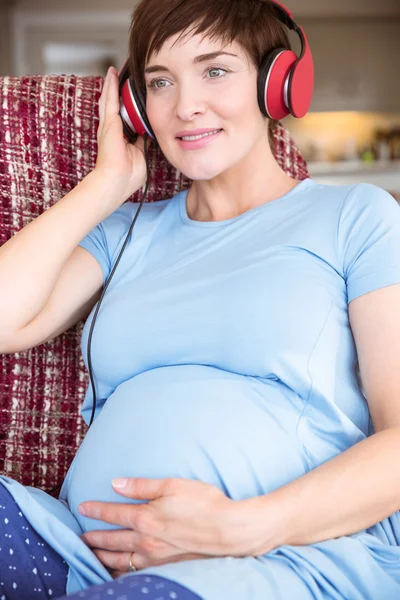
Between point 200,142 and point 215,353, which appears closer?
point 215,353

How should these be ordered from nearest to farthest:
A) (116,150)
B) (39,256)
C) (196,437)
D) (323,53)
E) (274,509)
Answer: (274,509) → (196,437) → (39,256) → (116,150) → (323,53)

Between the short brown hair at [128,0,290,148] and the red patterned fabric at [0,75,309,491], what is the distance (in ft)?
0.65

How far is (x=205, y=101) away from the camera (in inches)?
41.9

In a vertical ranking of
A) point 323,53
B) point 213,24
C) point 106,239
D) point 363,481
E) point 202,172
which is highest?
point 323,53

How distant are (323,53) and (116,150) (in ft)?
14.9

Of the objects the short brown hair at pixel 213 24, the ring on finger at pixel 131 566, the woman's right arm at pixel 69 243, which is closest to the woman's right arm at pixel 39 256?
the woman's right arm at pixel 69 243

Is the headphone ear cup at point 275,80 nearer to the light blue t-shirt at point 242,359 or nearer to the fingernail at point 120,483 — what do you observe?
the light blue t-shirt at point 242,359

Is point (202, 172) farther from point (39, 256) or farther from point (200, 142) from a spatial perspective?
point (39, 256)

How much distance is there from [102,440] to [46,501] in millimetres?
113

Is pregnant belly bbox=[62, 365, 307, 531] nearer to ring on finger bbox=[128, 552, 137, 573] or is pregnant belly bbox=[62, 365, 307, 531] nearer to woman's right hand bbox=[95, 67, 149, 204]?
ring on finger bbox=[128, 552, 137, 573]

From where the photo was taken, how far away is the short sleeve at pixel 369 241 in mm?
942

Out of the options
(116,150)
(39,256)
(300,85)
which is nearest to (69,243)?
(39,256)

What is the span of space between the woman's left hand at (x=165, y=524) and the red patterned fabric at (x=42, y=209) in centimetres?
37

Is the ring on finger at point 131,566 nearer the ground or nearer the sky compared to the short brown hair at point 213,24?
nearer the ground
